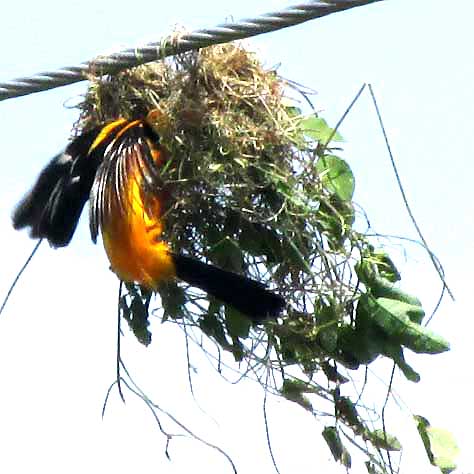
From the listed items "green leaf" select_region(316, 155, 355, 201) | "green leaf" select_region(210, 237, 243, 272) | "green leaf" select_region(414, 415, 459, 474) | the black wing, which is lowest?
"green leaf" select_region(414, 415, 459, 474)

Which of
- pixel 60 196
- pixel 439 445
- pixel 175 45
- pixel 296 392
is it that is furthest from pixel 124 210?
pixel 439 445

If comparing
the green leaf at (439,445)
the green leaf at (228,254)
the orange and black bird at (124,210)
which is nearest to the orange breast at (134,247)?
the orange and black bird at (124,210)

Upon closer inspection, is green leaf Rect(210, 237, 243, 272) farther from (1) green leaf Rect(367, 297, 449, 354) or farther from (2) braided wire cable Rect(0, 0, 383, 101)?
(2) braided wire cable Rect(0, 0, 383, 101)

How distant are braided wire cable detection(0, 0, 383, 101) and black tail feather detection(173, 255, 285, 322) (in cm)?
44

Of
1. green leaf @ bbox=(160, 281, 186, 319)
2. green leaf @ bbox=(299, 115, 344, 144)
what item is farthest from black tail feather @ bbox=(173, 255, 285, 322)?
green leaf @ bbox=(299, 115, 344, 144)

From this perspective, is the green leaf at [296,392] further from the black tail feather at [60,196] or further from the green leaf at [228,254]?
the black tail feather at [60,196]

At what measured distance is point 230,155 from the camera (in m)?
3.76

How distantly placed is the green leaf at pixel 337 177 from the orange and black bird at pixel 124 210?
0.84 feet

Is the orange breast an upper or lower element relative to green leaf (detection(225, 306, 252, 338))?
upper

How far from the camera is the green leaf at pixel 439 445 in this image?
359cm

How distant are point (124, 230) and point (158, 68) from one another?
418 millimetres

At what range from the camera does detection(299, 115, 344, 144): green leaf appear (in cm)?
378

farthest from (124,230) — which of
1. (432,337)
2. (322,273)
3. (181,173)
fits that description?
(432,337)

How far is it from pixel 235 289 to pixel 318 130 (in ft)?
1.29
